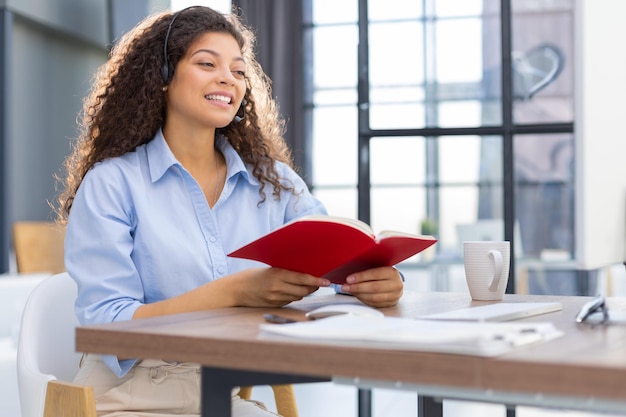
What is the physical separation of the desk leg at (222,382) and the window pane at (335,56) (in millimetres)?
2682

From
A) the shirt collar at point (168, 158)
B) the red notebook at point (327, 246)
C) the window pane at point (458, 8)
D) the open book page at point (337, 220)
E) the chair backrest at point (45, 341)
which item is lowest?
the chair backrest at point (45, 341)

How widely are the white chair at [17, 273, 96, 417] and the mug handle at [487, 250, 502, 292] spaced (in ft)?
2.28

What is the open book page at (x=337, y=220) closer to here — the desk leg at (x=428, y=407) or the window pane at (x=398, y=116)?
the desk leg at (x=428, y=407)

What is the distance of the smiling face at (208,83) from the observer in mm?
1766

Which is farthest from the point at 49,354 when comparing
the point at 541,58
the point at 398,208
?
the point at 541,58

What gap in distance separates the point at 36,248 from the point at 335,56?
2278 mm

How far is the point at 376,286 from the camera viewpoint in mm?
1396

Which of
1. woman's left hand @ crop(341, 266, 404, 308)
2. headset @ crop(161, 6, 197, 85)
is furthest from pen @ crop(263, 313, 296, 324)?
headset @ crop(161, 6, 197, 85)

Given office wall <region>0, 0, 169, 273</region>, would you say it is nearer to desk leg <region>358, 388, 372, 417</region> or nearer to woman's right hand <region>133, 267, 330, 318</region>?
desk leg <region>358, 388, 372, 417</region>

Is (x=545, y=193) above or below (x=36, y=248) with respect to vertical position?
above

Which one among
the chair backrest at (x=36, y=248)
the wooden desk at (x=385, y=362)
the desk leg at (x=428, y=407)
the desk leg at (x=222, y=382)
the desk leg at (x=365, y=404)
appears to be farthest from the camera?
the chair backrest at (x=36, y=248)

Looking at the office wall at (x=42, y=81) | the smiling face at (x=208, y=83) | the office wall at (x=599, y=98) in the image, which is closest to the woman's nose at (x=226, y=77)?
the smiling face at (x=208, y=83)

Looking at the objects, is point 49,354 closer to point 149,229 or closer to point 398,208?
point 149,229

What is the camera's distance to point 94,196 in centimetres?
158
